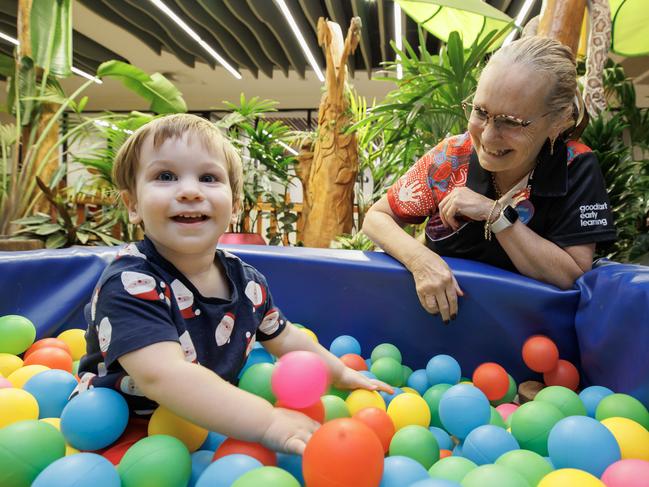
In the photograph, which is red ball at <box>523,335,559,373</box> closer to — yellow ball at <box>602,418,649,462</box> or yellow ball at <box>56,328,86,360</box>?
Result: yellow ball at <box>602,418,649,462</box>

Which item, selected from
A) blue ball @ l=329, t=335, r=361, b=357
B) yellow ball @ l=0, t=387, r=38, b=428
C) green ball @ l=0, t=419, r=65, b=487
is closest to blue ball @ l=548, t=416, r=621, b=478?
blue ball @ l=329, t=335, r=361, b=357

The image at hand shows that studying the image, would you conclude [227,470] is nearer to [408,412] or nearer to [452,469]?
[452,469]

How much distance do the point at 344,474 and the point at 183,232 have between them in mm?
471

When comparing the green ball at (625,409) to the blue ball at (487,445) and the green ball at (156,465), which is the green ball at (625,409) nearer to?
the blue ball at (487,445)

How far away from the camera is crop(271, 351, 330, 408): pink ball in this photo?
813 millimetres

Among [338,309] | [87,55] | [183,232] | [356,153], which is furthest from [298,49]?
[183,232]

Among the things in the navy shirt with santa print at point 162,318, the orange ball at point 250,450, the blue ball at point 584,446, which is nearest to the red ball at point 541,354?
the blue ball at point 584,446

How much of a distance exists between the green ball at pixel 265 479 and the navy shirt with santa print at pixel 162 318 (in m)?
0.25

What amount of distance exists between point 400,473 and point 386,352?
62 cm

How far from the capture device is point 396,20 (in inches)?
230

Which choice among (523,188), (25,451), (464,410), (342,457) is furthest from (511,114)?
(25,451)

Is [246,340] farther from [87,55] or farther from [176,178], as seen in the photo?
[87,55]

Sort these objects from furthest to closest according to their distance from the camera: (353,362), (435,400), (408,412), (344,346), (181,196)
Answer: (344,346) < (353,362) < (435,400) < (408,412) < (181,196)

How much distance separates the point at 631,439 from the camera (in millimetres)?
852
